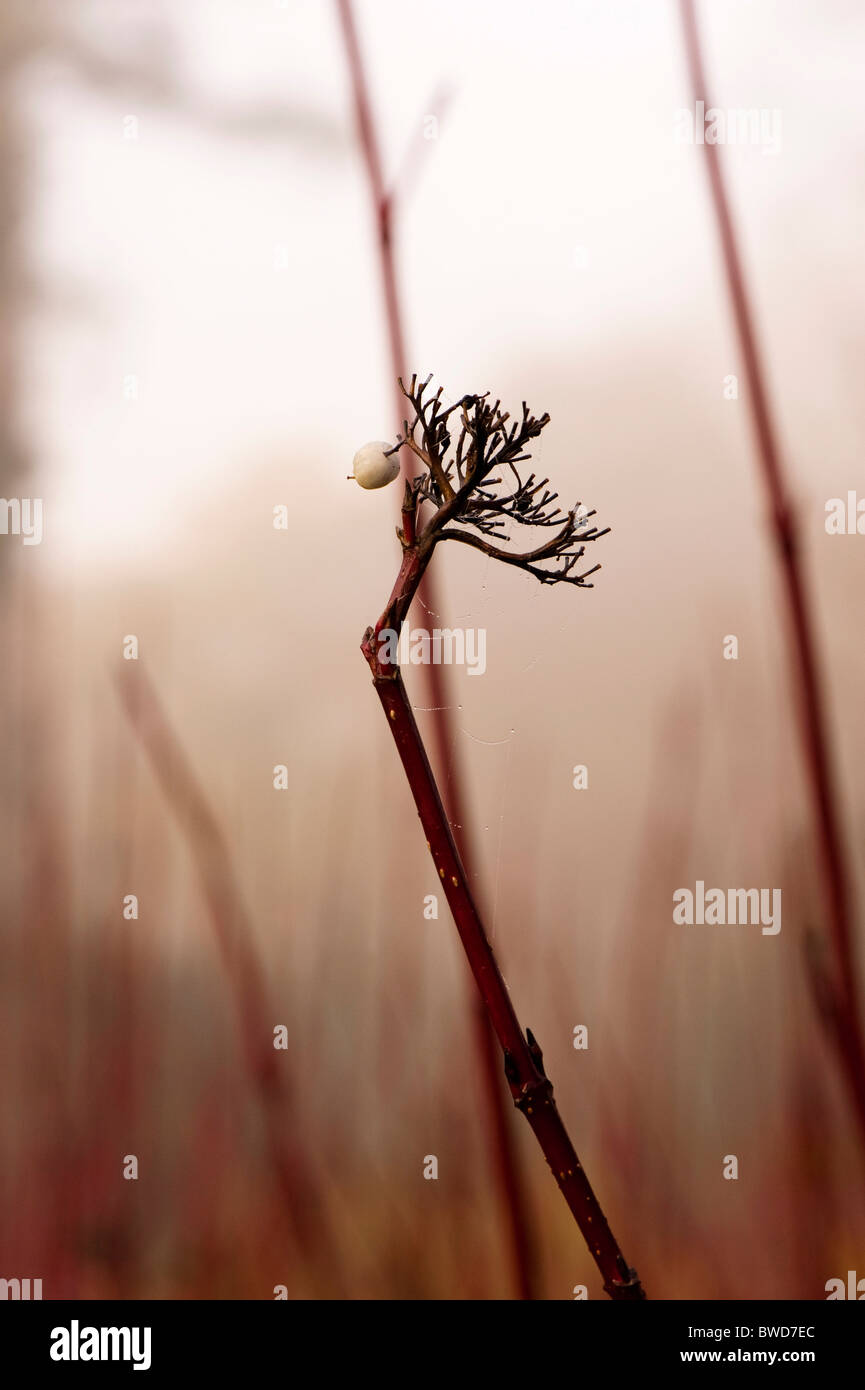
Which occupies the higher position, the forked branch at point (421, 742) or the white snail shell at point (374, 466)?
the white snail shell at point (374, 466)

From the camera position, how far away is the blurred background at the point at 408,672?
4.93 feet

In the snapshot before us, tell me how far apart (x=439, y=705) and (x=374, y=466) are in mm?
834

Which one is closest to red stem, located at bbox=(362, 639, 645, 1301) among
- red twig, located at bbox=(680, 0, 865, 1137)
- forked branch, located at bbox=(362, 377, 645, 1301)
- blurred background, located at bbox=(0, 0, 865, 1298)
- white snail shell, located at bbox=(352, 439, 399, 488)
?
forked branch, located at bbox=(362, 377, 645, 1301)

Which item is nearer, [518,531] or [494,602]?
[518,531]

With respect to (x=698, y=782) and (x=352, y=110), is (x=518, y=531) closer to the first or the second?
(x=698, y=782)

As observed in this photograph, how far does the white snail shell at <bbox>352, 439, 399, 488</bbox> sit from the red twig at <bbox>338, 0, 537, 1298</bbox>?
809mm

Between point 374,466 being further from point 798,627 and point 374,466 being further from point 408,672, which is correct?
point 798,627

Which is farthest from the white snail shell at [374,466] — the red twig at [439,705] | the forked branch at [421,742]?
the red twig at [439,705]

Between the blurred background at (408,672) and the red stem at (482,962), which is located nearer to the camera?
the red stem at (482,962)

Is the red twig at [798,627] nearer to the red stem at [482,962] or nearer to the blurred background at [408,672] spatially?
the blurred background at [408,672]

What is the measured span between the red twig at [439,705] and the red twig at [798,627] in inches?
17.3

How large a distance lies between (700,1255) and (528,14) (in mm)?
1833
